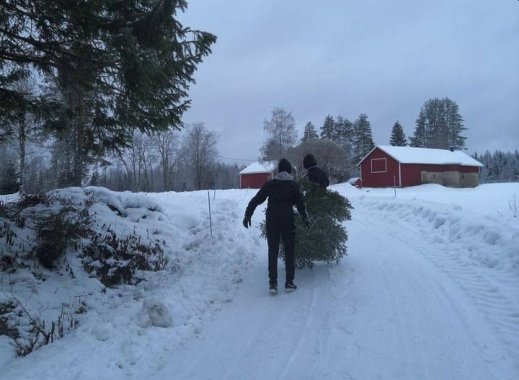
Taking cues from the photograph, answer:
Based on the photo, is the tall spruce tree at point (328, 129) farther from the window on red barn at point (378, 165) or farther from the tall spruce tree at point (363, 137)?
the window on red barn at point (378, 165)

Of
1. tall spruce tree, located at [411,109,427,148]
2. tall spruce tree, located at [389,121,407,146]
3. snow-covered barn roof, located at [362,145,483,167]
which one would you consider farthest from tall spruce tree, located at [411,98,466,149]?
snow-covered barn roof, located at [362,145,483,167]

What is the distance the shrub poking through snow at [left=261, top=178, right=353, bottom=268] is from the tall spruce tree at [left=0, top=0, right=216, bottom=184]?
3.26 metres

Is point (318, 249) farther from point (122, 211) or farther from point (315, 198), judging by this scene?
point (122, 211)

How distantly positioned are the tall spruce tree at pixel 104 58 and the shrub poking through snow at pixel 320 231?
326 centimetres

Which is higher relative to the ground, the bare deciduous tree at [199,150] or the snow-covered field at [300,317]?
the bare deciduous tree at [199,150]

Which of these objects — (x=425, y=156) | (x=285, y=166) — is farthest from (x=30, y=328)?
(x=425, y=156)

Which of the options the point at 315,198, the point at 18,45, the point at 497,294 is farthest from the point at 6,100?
the point at 497,294

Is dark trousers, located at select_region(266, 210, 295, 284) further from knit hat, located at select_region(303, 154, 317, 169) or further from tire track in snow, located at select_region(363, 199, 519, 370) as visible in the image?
tire track in snow, located at select_region(363, 199, 519, 370)

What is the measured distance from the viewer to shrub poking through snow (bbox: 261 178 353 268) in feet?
21.8

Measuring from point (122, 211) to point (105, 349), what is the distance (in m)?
6.43

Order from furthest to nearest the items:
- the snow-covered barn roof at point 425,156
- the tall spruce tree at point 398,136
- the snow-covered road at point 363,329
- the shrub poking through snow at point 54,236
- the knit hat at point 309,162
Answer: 1. the tall spruce tree at point 398,136
2. the snow-covered barn roof at point 425,156
3. the knit hat at point 309,162
4. the shrub poking through snow at point 54,236
5. the snow-covered road at point 363,329

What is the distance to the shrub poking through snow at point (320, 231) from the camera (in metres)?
6.65

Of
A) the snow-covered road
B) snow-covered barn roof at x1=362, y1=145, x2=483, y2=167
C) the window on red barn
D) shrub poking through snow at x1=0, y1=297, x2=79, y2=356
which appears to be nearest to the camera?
the snow-covered road

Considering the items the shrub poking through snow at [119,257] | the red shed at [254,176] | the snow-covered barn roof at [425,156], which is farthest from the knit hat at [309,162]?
the red shed at [254,176]
